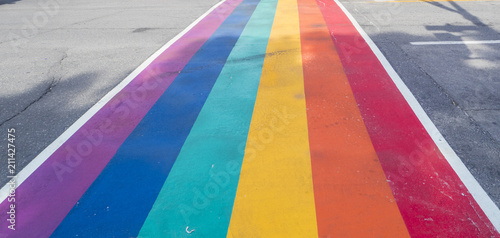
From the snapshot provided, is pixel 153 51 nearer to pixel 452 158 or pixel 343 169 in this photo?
pixel 343 169

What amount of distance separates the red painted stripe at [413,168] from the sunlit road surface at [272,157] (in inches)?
0.5

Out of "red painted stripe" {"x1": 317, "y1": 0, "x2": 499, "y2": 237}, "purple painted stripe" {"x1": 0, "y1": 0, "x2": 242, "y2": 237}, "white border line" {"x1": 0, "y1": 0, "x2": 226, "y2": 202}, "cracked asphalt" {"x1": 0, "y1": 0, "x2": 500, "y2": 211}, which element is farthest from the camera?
"cracked asphalt" {"x1": 0, "y1": 0, "x2": 500, "y2": 211}

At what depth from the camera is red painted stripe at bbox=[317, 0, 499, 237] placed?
2.64 metres

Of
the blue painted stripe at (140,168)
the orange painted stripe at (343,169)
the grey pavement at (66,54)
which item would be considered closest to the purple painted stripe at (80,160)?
the blue painted stripe at (140,168)

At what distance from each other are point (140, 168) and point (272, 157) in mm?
1537

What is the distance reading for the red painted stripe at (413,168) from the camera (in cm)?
264

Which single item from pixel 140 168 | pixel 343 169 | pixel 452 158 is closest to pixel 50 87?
pixel 140 168

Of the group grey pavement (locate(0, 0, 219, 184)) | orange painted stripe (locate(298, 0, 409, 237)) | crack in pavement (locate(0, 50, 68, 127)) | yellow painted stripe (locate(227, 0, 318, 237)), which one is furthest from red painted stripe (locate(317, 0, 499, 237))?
crack in pavement (locate(0, 50, 68, 127))

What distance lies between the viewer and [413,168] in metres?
3.24

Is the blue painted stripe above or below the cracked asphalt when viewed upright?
below

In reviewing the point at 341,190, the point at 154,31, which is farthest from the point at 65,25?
the point at 341,190

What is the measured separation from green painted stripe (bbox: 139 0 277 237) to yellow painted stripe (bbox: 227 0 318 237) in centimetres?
13

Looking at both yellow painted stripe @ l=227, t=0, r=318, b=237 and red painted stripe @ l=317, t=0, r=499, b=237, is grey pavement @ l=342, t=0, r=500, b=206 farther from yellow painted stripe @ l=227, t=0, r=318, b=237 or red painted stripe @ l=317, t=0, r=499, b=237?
yellow painted stripe @ l=227, t=0, r=318, b=237


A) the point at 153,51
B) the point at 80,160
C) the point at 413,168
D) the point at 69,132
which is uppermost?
the point at 153,51
